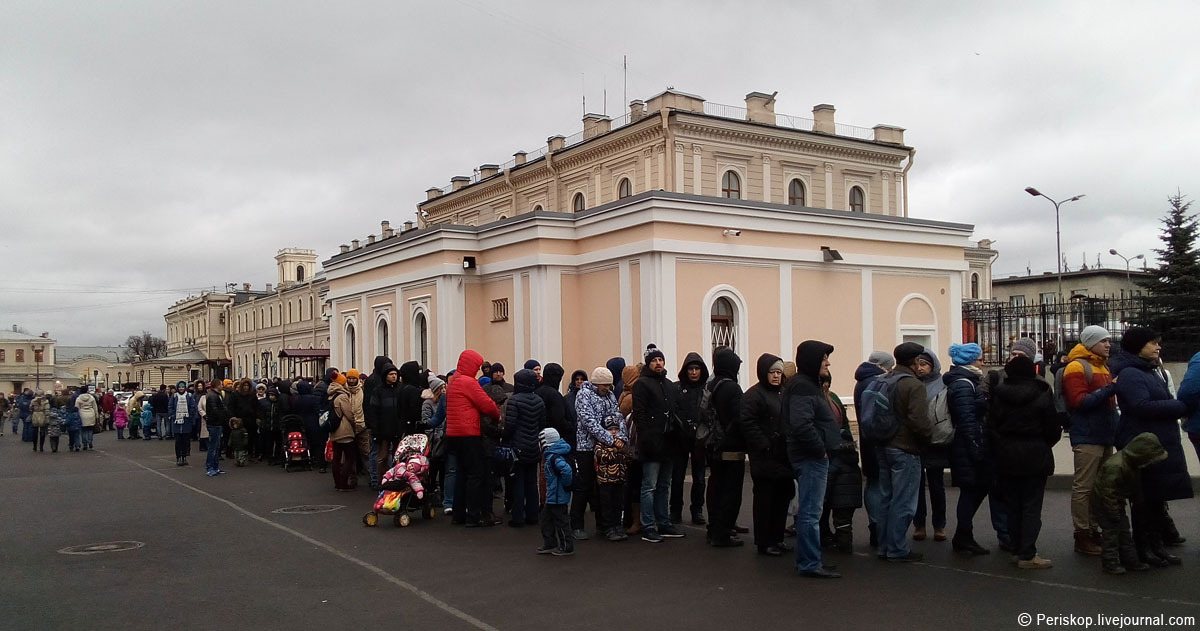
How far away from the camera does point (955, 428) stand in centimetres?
837

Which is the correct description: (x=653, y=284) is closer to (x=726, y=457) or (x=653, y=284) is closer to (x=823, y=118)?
(x=726, y=457)

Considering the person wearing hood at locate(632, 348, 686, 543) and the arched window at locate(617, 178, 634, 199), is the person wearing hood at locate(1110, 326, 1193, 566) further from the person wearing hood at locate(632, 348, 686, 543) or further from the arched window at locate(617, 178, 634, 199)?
the arched window at locate(617, 178, 634, 199)

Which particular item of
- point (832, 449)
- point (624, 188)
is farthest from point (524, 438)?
point (624, 188)

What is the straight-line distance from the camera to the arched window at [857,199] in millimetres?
40219

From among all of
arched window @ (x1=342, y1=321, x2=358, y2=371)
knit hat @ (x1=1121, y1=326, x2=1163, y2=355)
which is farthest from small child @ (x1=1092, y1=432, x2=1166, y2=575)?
arched window @ (x1=342, y1=321, x2=358, y2=371)

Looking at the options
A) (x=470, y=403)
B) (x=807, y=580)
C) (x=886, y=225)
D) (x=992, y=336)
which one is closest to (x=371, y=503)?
(x=470, y=403)

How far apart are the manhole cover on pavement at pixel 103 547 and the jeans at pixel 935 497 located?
7994 mm

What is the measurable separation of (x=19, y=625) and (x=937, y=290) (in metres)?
21.4

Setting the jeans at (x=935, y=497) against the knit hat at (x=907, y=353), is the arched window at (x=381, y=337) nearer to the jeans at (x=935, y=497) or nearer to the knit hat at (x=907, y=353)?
the jeans at (x=935, y=497)

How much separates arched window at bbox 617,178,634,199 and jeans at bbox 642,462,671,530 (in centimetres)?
2753

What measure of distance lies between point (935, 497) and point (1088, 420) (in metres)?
1.67

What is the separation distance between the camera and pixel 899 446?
8.03 m

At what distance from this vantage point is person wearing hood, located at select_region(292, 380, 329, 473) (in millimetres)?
16750

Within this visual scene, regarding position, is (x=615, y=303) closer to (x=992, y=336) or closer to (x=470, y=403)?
(x=470, y=403)
